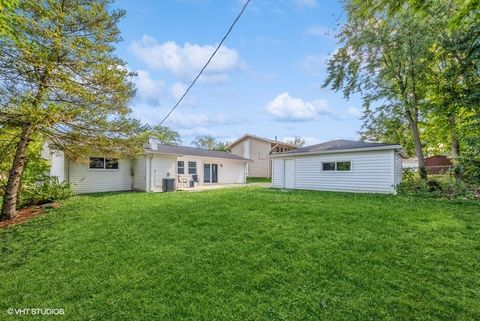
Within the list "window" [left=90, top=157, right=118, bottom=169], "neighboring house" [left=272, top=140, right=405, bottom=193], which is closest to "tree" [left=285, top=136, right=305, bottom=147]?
"neighboring house" [left=272, top=140, right=405, bottom=193]

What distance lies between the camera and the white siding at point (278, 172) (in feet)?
48.5

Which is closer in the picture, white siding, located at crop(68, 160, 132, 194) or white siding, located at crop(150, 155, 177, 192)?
white siding, located at crop(68, 160, 132, 194)

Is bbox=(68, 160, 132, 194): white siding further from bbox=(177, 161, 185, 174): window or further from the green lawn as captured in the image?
the green lawn

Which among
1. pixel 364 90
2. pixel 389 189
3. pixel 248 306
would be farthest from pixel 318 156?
pixel 248 306

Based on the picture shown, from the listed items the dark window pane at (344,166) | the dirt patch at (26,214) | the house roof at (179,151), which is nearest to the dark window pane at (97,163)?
the house roof at (179,151)

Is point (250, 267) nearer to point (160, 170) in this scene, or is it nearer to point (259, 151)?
point (160, 170)

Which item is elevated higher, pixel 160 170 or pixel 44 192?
pixel 160 170

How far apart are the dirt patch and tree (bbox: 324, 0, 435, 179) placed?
630 inches

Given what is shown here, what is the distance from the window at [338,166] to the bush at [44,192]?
12049 millimetres

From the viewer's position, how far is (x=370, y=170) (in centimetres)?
1120

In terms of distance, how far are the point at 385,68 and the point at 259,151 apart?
50.0 ft

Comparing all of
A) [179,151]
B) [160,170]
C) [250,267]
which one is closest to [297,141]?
[179,151]

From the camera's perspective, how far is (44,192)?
368 inches

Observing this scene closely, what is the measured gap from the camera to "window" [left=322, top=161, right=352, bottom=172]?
472 inches
